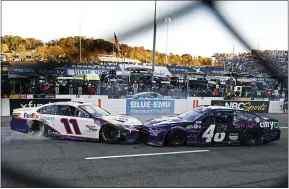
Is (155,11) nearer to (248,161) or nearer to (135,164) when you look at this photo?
(135,164)

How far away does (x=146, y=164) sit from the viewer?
452 centimetres

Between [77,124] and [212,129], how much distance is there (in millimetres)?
2783

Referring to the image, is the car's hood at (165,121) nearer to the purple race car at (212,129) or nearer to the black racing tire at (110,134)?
the purple race car at (212,129)

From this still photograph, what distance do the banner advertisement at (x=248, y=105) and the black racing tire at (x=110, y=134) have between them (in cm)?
728

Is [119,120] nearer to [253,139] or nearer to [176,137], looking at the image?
[176,137]

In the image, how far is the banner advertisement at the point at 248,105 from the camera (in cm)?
1255

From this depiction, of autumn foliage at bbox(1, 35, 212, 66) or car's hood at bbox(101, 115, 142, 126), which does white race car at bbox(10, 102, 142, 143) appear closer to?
car's hood at bbox(101, 115, 142, 126)

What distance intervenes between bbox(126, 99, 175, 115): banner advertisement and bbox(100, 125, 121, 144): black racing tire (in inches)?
205

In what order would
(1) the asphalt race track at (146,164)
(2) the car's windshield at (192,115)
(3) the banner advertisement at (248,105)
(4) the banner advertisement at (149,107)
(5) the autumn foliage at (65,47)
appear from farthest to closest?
(3) the banner advertisement at (248,105) → (4) the banner advertisement at (149,107) → (2) the car's windshield at (192,115) → (1) the asphalt race track at (146,164) → (5) the autumn foliage at (65,47)

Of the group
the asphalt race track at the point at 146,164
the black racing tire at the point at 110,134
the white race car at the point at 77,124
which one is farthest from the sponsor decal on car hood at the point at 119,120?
the asphalt race track at the point at 146,164

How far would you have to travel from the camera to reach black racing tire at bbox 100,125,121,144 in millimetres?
6066

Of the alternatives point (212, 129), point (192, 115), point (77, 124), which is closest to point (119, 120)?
point (77, 124)

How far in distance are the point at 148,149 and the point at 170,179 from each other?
1864 millimetres

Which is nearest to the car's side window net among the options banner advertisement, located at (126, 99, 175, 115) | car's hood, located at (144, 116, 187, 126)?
car's hood, located at (144, 116, 187, 126)
